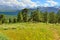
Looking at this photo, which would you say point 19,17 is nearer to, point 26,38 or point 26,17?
point 26,17

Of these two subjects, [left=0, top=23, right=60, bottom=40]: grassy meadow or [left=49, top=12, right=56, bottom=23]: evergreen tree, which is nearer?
[left=0, top=23, right=60, bottom=40]: grassy meadow

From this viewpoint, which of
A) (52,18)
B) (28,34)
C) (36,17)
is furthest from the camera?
(52,18)

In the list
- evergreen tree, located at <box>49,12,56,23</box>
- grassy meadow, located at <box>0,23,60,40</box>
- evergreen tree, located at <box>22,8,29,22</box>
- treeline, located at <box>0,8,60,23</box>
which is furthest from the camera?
evergreen tree, located at <box>49,12,56,23</box>

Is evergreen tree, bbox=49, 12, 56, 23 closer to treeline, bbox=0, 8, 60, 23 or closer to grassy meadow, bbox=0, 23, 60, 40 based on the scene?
treeline, bbox=0, 8, 60, 23

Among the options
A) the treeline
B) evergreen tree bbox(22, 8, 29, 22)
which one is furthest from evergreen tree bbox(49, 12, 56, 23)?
evergreen tree bbox(22, 8, 29, 22)

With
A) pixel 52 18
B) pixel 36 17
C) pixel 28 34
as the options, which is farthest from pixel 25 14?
pixel 28 34

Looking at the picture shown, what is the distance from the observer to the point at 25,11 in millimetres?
105000

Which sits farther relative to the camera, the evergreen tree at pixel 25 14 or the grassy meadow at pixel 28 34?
the evergreen tree at pixel 25 14

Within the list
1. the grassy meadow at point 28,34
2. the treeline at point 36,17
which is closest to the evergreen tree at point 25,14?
the treeline at point 36,17

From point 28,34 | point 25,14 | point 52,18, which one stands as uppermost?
point 28,34

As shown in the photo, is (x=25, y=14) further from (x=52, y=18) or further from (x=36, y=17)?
(x=52, y=18)

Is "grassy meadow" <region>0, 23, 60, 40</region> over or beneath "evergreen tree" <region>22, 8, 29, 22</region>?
over

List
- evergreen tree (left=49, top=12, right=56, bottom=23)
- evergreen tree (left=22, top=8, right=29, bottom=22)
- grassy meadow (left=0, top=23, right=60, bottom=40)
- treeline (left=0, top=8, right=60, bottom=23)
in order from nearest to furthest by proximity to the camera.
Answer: grassy meadow (left=0, top=23, right=60, bottom=40)
treeline (left=0, top=8, right=60, bottom=23)
evergreen tree (left=22, top=8, right=29, bottom=22)
evergreen tree (left=49, top=12, right=56, bottom=23)

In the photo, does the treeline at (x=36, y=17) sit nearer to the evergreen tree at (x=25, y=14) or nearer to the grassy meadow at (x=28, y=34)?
Answer: the evergreen tree at (x=25, y=14)
